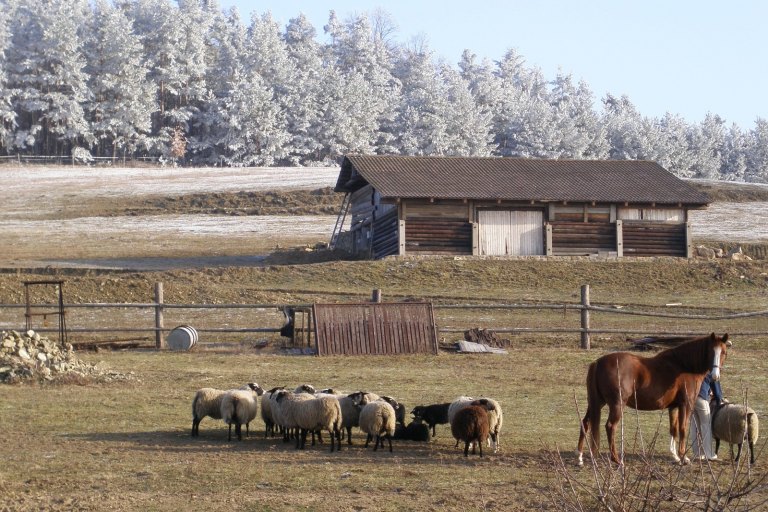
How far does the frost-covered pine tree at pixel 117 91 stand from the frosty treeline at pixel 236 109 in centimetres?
17

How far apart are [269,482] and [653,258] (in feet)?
120

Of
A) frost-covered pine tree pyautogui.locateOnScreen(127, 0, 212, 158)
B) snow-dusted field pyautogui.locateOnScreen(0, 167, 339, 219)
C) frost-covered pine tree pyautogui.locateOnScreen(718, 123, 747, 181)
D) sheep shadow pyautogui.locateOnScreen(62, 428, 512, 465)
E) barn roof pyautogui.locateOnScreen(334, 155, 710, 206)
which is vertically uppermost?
frost-covered pine tree pyautogui.locateOnScreen(127, 0, 212, 158)

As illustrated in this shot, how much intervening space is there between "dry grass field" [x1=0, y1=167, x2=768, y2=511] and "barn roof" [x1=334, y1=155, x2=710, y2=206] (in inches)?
199

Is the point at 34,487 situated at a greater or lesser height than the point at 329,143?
lesser

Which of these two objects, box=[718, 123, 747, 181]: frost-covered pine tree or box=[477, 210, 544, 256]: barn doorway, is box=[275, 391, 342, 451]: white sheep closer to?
box=[477, 210, 544, 256]: barn doorway

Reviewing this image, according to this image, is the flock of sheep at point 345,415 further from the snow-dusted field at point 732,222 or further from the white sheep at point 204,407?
the snow-dusted field at point 732,222

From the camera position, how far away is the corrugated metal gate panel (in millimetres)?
24938

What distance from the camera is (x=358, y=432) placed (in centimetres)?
1614

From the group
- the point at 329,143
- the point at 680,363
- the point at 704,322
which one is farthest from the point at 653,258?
the point at 329,143

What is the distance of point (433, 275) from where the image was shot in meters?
40.9

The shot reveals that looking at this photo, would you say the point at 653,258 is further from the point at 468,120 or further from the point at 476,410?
the point at 468,120

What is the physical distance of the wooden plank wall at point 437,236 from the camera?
4500cm

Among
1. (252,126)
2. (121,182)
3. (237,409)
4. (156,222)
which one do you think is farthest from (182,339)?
(252,126)

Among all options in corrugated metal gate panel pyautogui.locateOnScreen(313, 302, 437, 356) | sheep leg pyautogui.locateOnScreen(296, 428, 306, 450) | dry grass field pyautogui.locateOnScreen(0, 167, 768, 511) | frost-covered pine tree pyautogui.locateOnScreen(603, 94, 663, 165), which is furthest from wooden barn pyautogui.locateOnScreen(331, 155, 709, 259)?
frost-covered pine tree pyautogui.locateOnScreen(603, 94, 663, 165)
